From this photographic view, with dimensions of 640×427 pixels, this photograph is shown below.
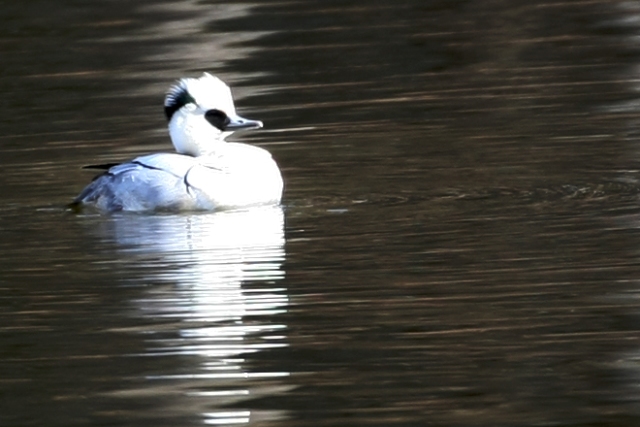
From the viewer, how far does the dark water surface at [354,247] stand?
22.0 feet

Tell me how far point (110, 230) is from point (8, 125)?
4857 mm

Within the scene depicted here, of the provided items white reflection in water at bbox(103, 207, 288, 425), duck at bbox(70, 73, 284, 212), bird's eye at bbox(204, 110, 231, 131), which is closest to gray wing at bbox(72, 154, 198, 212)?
duck at bbox(70, 73, 284, 212)

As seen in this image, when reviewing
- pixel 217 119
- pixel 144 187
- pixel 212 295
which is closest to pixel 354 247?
pixel 212 295

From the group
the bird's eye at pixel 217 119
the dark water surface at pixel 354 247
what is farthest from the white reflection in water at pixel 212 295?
the bird's eye at pixel 217 119

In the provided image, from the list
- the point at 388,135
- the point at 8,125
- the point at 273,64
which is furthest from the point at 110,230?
the point at 273,64

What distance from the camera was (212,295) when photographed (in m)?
8.34

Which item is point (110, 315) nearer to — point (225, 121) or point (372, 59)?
point (225, 121)

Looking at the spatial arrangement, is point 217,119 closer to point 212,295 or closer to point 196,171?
point 196,171

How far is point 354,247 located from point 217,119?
7.26 ft

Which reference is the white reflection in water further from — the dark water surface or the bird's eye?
the bird's eye

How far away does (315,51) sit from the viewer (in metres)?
18.2

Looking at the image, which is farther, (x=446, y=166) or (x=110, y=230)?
(x=446, y=166)

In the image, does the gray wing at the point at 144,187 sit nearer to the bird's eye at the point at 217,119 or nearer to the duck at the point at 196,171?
the duck at the point at 196,171

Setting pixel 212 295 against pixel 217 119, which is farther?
pixel 217 119
